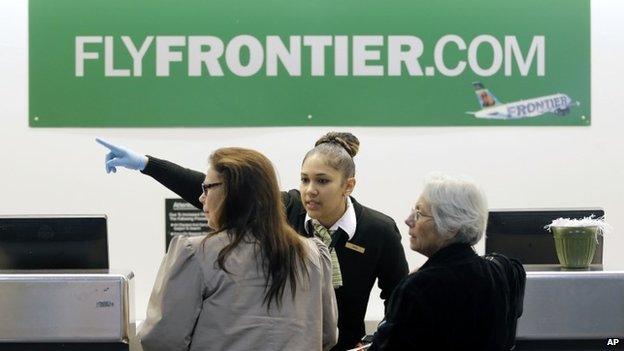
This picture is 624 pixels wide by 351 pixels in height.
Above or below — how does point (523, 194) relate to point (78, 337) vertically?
above

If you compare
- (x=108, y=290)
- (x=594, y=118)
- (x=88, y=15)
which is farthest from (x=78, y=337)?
(x=594, y=118)

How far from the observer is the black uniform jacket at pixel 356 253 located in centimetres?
274

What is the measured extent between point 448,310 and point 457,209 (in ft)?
0.82

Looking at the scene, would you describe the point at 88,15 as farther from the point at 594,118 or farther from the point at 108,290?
the point at 594,118

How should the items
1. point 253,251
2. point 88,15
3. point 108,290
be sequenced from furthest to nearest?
point 88,15 → point 108,290 → point 253,251

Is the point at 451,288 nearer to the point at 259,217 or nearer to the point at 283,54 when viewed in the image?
the point at 259,217

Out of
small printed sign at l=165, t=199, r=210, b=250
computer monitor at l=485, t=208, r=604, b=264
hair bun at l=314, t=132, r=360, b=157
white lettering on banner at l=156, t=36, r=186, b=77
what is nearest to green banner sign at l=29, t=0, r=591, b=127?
white lettering on banner at l=156, t=36, r=186, b=77

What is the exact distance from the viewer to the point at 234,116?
4129 mm

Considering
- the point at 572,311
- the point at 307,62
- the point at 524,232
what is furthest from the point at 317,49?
the point at 572,311

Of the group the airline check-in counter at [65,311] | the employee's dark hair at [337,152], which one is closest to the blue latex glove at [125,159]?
the airline check-in counter at [65,311]

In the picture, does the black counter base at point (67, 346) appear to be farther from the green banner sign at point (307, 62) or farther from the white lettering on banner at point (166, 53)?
the white lettering on banner at point (166, 53)

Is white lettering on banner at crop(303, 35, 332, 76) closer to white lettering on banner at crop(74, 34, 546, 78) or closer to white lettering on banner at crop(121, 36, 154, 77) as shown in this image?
white lettering on banner at crop(74, 34, 546, 78)

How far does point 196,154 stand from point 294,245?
2021mm

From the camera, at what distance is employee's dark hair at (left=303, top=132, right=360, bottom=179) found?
9.35 ft
